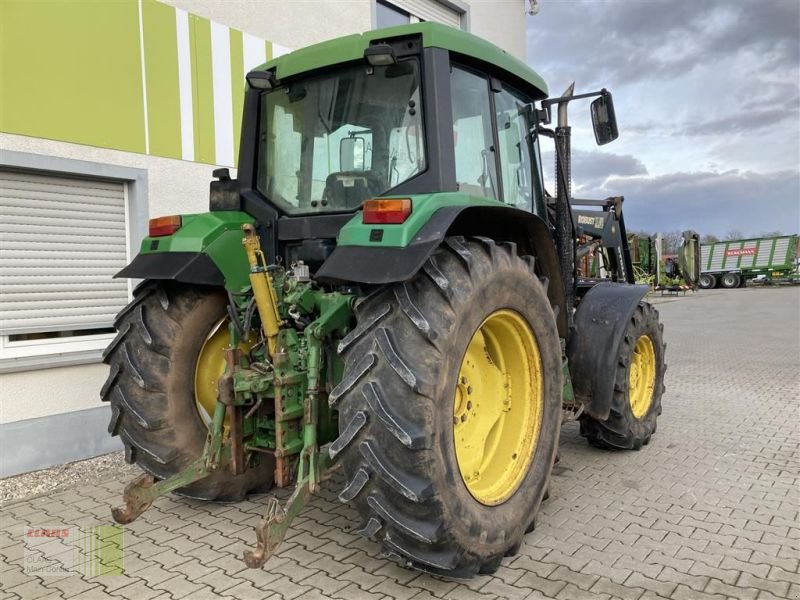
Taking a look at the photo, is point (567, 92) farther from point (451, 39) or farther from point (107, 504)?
point (107, 504)

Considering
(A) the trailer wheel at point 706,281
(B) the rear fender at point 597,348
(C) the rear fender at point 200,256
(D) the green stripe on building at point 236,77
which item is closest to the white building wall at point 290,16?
(D) the green stripe on building at point 236,77

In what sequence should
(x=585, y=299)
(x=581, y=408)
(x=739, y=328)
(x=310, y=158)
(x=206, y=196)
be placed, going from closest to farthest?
(x=310, y=158) < (x=581, y=408) < (x=585, y=299) < (x=206, y=196) < (x=739, y=328)

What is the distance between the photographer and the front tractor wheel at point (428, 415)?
2.51m

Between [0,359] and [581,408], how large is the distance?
4.25 m

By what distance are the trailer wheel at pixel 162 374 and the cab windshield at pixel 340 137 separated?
84 centimetres

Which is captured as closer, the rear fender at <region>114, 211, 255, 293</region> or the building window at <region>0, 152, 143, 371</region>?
the rear fender at <region>114, 211, 255, 293</region>

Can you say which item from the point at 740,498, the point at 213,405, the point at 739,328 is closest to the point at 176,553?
the point at 213,405

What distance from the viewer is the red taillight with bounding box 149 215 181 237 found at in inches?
143

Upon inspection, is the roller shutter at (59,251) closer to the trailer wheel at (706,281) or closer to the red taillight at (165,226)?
the red taillight at (165,226)

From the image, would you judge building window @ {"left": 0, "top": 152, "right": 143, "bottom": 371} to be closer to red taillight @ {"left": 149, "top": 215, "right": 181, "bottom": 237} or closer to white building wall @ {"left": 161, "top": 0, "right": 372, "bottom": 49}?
red taillight @ {"left": 149, "top": 215, "right": 181, "bottom": 237}

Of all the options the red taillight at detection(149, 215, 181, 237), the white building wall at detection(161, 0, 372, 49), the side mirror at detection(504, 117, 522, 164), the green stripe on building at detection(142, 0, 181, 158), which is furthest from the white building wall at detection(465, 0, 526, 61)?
the red taillight at detection(149, 215, 181, 237)

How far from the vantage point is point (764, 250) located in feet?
108

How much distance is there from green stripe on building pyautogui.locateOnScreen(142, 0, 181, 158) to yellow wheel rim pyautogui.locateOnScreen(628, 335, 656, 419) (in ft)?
14.6

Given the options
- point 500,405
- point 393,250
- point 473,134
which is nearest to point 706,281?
point 473,134
